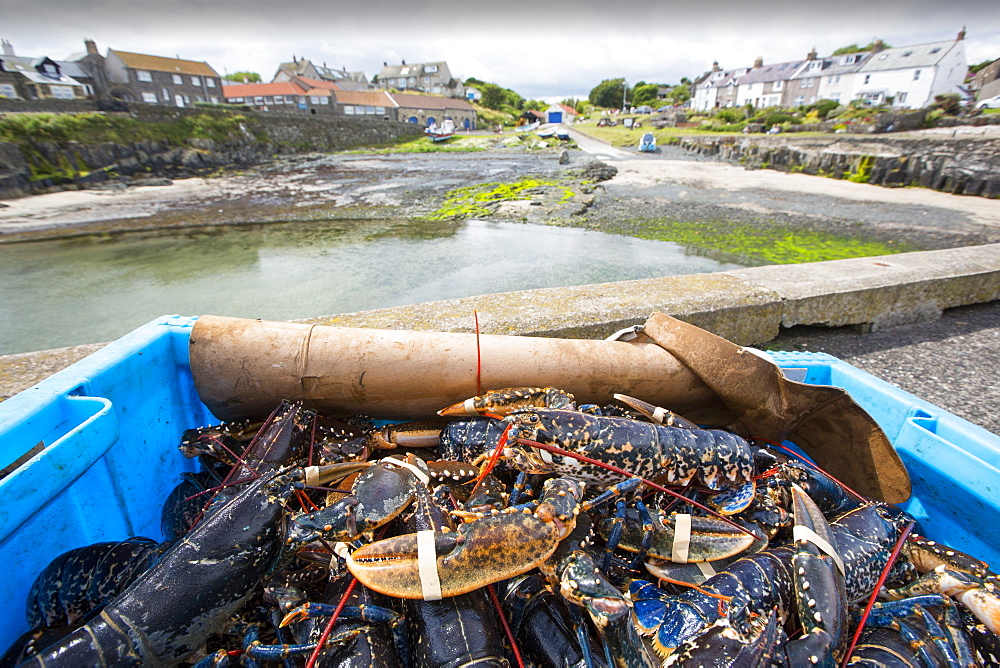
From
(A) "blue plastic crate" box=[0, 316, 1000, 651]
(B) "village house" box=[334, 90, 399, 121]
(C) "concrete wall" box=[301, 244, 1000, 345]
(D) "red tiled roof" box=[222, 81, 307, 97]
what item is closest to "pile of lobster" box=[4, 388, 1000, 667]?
(A) "blue plastic crate" box=[0, 316, 1000, 651]

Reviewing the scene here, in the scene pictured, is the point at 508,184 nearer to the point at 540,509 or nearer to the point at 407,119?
the point at 540,509

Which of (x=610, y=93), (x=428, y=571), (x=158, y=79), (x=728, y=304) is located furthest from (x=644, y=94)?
(x=428, y=571)

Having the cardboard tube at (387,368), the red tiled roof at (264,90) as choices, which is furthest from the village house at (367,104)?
the cardboard tube at (387,368)

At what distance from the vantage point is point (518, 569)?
1.54 m

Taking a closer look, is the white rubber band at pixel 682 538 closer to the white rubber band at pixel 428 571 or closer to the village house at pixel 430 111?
the white rubber band at pixel 428 571

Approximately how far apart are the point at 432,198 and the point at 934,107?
36.3m

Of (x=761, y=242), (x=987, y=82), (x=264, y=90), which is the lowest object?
(x=761, y=242)

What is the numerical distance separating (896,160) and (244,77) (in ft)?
377

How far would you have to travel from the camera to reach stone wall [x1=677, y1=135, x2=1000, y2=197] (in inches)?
642

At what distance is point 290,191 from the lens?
20.7 metres

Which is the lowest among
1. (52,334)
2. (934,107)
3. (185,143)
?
(52,334)

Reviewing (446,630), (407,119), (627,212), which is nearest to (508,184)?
(627,212)

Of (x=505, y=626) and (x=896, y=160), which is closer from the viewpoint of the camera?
(x=505, y=626)

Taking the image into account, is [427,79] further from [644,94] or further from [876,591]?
[876,591]
